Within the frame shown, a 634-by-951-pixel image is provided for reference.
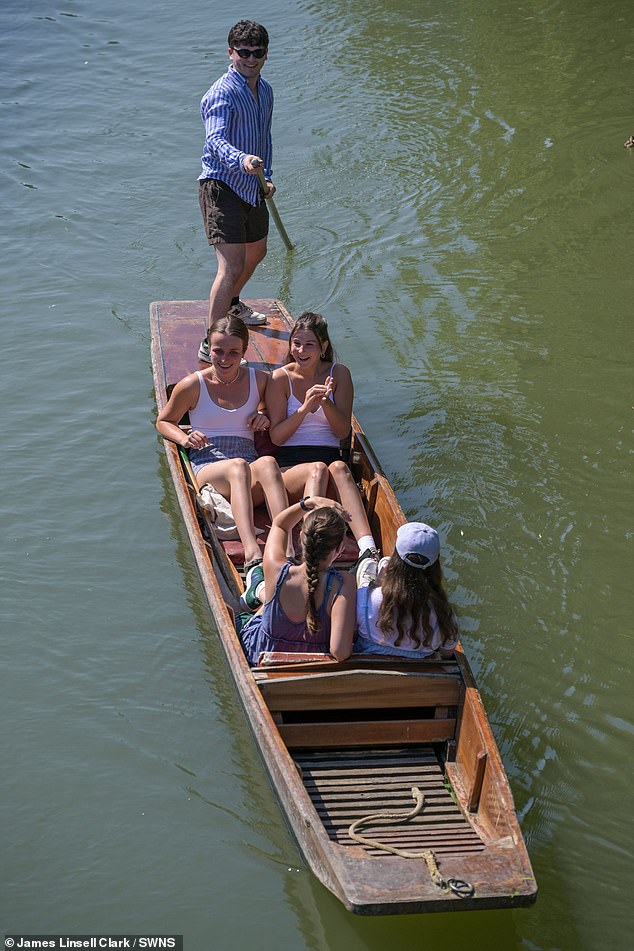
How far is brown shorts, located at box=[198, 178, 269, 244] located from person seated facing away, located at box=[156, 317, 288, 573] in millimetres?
1256

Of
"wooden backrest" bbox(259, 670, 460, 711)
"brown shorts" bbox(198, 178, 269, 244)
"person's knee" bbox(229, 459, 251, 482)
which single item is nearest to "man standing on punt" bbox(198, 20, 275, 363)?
"brown shorts" bbox(198, 178, 269, 244)

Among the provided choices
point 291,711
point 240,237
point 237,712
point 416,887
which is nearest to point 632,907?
point 416,887

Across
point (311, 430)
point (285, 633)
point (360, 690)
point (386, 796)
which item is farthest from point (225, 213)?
point (386, 796)

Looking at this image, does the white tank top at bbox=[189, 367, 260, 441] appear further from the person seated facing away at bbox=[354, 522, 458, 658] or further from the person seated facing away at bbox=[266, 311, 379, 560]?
the person seated facing away at bbox=[354, 522, 458, 658]

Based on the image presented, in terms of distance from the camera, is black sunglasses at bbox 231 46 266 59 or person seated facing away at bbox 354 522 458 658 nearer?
person seated facing away at bbox 354 522 458 658

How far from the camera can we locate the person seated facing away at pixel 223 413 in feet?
16.4

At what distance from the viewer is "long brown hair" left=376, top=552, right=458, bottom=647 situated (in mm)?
3771

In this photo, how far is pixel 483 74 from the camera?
1195cm

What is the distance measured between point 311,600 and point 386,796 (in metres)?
0.71

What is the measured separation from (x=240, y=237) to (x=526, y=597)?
266 centimetres

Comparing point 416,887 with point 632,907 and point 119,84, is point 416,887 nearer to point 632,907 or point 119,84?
point 632,907

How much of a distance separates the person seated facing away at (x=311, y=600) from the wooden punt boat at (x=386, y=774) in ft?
0.22

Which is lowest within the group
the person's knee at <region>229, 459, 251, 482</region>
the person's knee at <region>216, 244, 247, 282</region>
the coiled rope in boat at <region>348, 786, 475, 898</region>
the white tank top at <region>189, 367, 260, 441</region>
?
the coiled rope in boat at <region>348, 786, 475, 898</region>

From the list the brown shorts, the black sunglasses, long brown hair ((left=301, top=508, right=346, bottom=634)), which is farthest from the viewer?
the brown shorts
